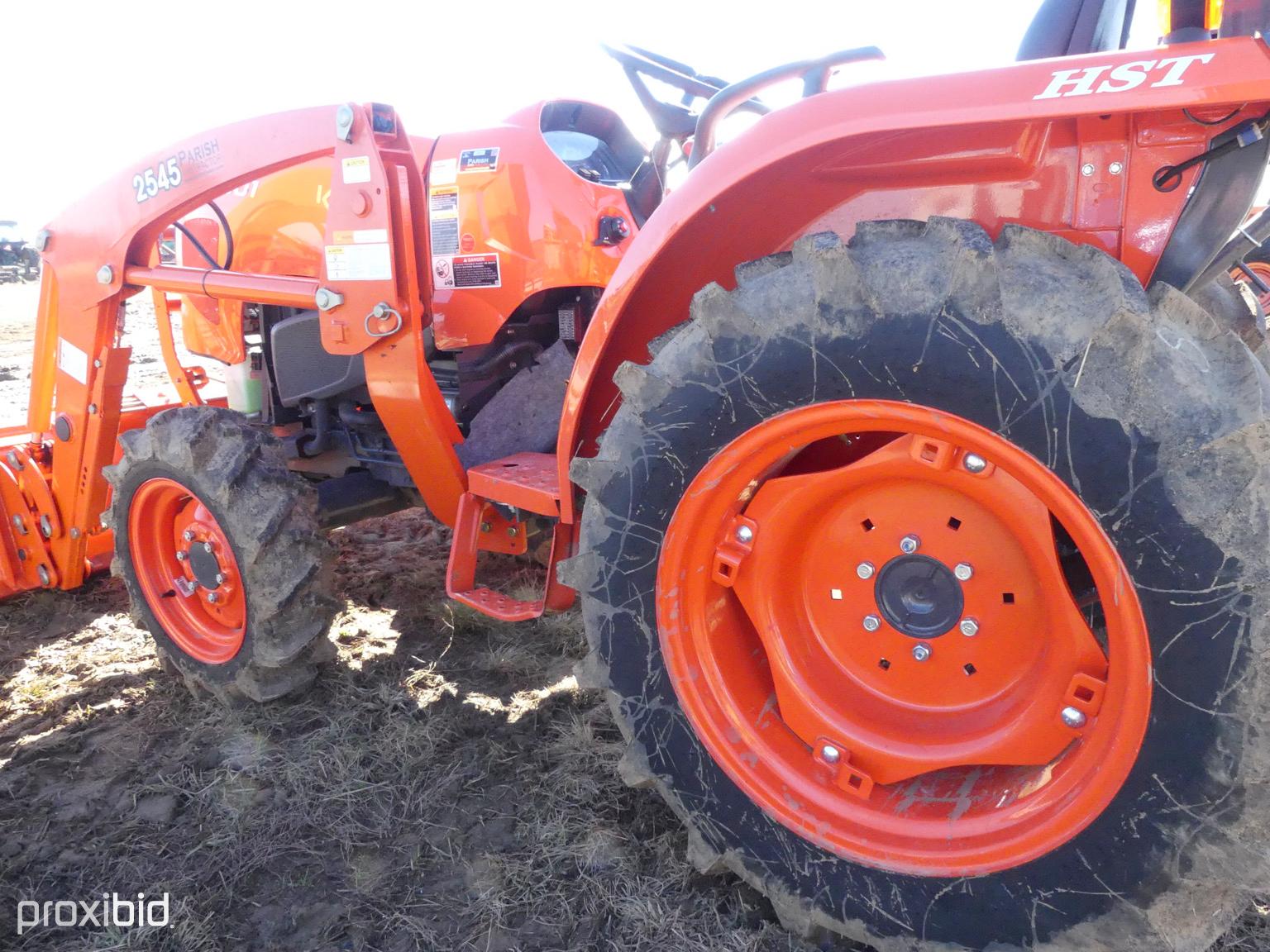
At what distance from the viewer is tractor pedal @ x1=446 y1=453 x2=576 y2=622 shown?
2.43 metres

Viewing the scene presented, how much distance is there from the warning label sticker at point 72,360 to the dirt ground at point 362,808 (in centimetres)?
104

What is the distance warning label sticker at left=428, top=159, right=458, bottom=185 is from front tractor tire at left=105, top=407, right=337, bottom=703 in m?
0.97

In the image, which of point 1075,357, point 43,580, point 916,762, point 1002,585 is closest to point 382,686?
point 43,580

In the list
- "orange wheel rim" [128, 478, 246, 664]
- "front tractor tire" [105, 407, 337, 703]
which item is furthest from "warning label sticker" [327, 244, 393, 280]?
"orange wheel rim" [128, 478, 246, 664]

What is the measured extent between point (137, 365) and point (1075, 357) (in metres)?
10.5

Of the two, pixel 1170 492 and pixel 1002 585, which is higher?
pixel 1170 492

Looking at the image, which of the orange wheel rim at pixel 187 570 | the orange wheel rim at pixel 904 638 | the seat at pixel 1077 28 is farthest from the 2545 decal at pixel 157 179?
the seat at pixel 1077 28

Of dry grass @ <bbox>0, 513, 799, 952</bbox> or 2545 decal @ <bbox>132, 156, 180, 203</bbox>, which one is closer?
dry grass @ <bbox>0, 513, 799, 952</bbox>

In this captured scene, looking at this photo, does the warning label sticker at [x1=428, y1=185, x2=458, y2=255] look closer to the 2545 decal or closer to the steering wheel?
the steering wheel

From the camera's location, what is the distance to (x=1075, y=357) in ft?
4.43

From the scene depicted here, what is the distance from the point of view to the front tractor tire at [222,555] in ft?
8.77

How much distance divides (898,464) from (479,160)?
1.71 meters

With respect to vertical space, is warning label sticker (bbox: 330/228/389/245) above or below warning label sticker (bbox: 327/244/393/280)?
above

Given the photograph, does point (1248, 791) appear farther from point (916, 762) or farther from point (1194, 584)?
point (916, 762)
